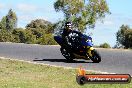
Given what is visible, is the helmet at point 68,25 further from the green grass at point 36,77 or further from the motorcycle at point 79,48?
the green grass at point 36,77

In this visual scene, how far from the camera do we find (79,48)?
16953 millimetres

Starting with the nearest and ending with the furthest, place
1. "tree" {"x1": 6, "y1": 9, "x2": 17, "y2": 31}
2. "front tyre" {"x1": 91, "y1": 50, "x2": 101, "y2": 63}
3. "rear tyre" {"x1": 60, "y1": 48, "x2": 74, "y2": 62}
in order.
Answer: "front tyre" {"x1": 91, "y1": 50, "x2": 101, "y2": 63} < "rear tyre" {"x1": 60, "y1": 48, "x2": 74, "y2": 62} < "tree" {"x1": 6, "y1": 9, "x2": 17, "y2": 31}

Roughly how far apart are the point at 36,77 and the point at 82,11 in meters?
38.0

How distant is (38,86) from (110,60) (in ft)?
26.8

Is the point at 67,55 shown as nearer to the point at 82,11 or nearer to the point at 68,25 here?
the point at 68,25

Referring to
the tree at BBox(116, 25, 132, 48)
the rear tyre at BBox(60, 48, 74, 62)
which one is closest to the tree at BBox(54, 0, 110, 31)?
the tree at BBox(116, 25, 132, 48)

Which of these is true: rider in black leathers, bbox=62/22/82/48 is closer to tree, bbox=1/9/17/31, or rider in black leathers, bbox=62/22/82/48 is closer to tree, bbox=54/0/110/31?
tree, bbox=54/0/110/31

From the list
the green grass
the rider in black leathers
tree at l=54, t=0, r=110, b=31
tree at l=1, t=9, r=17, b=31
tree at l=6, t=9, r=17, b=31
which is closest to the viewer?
the green grass

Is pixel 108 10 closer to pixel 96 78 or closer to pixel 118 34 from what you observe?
pixel 118 34

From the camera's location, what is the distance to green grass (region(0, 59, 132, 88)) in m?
10.4

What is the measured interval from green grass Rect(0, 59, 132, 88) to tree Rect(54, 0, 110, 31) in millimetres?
33208

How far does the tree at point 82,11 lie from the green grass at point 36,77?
33208mm

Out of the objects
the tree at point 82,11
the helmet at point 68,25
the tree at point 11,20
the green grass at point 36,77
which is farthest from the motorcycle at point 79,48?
the tree at point 11,20

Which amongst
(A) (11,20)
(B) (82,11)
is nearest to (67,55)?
(B) (82,11)
